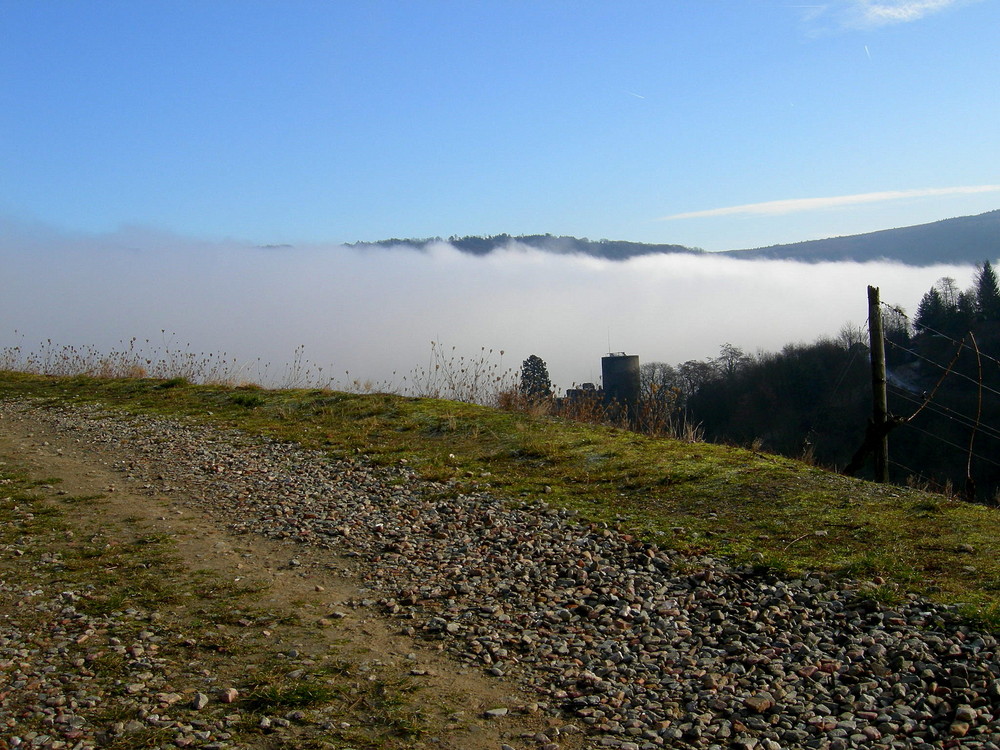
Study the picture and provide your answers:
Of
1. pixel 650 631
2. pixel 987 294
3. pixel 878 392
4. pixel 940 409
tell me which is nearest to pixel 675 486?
pixel 650 631

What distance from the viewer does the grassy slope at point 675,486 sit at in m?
5.76

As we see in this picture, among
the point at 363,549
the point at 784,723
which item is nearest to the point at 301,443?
the point at 363,549

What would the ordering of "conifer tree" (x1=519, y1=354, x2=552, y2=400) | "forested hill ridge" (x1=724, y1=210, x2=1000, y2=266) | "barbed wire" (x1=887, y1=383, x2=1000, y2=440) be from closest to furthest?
"barbed wire" (x1=887, y1=383, x2=1000, y2=440), "conifer tree" (x1=519, y1=354, x2=552, y2=400), "forested hill ridge" (x1=724, y1=210, x2=1000, y2=266)

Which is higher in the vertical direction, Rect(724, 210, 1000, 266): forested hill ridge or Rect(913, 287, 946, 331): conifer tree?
Rect(724, 210, 1000, 266): forested hill ridge

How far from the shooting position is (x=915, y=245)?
14750 cm

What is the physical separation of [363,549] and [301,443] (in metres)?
4.33

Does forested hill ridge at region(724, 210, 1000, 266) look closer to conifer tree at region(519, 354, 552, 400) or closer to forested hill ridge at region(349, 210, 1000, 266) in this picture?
forested hill ridge at region(349, 210, 1000, 266)

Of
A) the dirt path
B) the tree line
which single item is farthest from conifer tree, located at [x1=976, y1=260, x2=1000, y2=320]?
the dirt path

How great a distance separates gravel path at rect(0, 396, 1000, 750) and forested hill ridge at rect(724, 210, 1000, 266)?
151 meters

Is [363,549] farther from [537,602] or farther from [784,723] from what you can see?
[784,723]

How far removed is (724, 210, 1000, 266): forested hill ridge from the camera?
138m

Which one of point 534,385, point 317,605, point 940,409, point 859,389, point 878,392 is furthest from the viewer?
point 859,389

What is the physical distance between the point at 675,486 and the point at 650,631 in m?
3.35

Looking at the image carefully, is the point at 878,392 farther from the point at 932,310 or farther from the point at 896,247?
the point at 896,247
